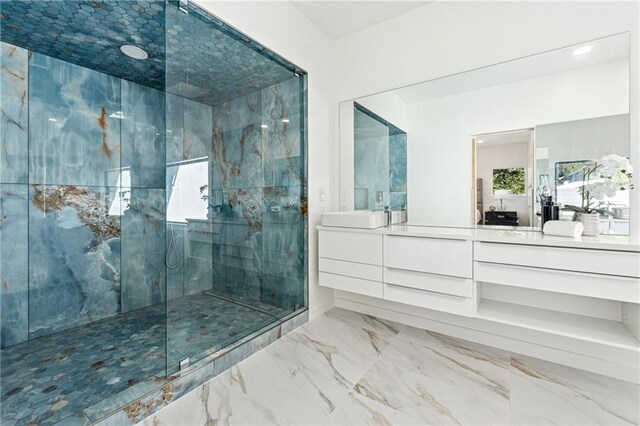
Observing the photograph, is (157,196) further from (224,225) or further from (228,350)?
(228,350)

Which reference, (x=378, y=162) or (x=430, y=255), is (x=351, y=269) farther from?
(x=378, y=162)

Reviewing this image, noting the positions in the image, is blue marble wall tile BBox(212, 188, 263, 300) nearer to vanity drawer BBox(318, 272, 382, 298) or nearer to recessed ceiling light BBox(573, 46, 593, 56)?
vanity drawer BBox(318, 272, 382, 298)

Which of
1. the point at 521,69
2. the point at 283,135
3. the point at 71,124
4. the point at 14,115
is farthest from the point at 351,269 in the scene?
the point at 14,115

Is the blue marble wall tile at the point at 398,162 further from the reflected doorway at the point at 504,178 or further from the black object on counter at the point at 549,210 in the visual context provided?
the black object on counter at the point at 549,210

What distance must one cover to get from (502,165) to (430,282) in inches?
40.9

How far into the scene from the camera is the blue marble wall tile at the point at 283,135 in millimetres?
2529

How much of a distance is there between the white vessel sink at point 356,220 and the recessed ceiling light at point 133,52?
6.70ft

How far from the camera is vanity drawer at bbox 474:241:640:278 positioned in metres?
1.54

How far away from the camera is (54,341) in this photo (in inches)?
87.3

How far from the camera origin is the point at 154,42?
88.4 inches

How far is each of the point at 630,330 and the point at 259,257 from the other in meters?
2.59

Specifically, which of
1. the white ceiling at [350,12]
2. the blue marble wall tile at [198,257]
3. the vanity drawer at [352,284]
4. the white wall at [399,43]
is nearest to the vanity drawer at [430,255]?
the vanity drawer at [352,284]

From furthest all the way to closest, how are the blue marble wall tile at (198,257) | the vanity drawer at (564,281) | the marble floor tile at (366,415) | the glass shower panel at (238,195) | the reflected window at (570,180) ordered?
1. the blue marble wall tile at (198,257)
2. the glass shower panel at (238,195)
3. the reflected window at (570,180)
4. the vanity drawer at (564,281)
5. the marble floor tile at (366,415)

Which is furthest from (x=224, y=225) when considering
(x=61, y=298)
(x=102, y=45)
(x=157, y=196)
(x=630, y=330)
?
(x=630, y=330)
